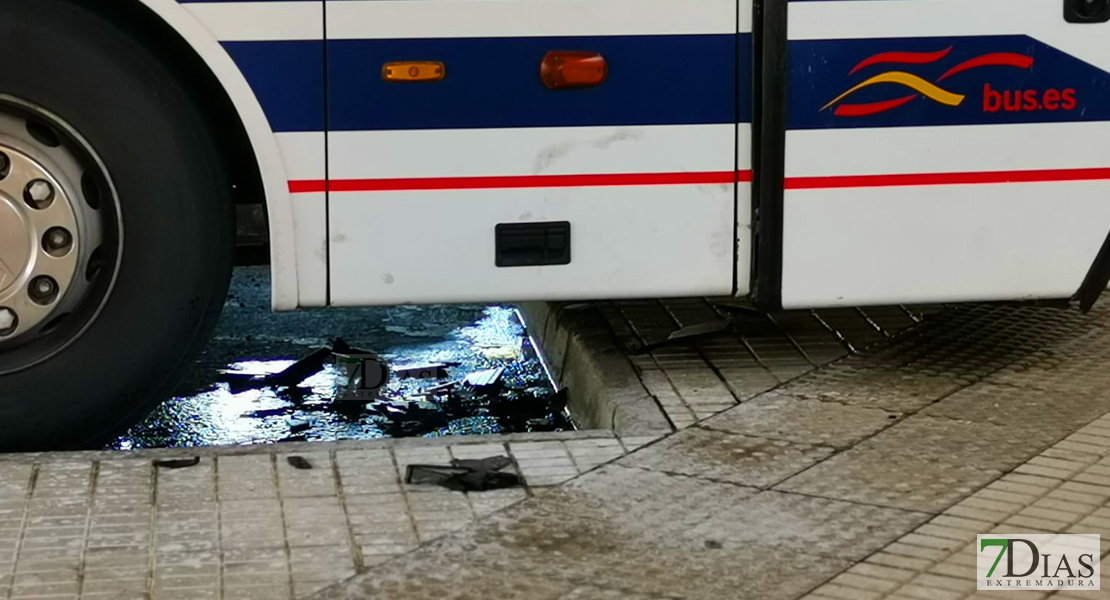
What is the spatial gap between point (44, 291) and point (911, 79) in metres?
2.45

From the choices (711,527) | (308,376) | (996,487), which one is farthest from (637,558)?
(308,376)

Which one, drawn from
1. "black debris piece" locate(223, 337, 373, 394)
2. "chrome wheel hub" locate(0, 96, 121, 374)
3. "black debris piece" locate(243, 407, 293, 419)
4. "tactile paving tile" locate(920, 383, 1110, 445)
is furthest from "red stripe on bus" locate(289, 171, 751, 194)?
"black debris piece" locate(223, 337, 373, 394)

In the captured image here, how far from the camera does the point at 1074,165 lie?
4703mm

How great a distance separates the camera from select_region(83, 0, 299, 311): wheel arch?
422 cm

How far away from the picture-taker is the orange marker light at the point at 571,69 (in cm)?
439

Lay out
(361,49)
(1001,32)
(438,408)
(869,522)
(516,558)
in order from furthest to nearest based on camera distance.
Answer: (438,408) → (1001,32) → (361,49) → (869,522) → (516,558)

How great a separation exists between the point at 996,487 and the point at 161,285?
226 cm

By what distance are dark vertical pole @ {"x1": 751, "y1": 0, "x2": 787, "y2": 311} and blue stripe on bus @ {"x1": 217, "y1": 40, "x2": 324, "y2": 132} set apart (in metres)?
1.22

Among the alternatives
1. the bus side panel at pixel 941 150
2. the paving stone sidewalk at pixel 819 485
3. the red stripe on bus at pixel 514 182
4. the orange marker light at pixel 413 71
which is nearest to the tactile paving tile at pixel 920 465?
the paving stone sidewalk at pixel 819 485

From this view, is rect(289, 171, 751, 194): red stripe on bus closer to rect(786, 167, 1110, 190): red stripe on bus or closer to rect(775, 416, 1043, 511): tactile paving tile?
rect(786, 167, 1110, 190): red stripe on bus

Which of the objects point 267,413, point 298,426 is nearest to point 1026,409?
point 298,426

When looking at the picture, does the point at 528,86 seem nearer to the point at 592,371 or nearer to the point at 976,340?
the point at 592,371

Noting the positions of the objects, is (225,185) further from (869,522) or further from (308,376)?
(869,522)

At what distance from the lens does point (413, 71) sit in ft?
14.2
